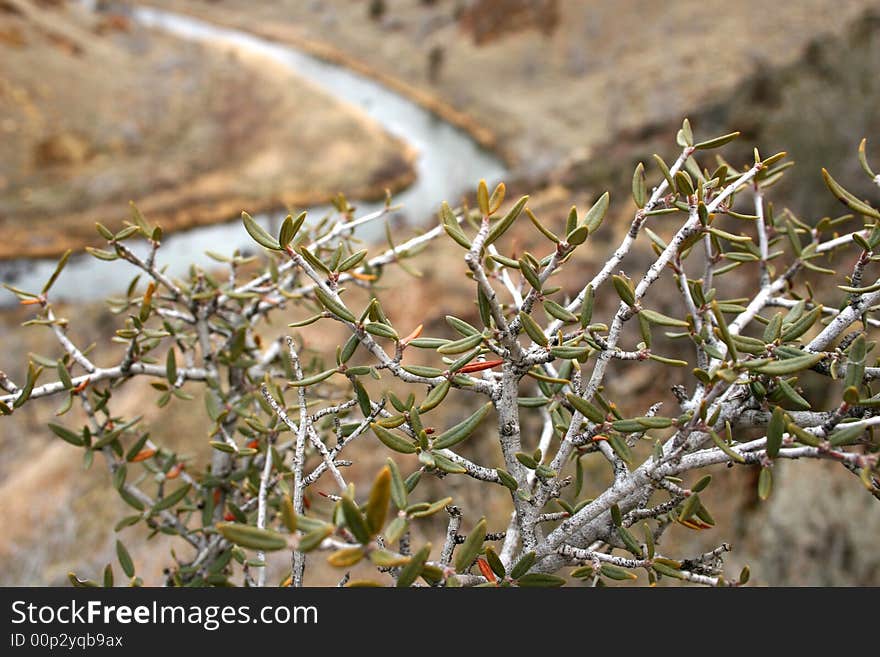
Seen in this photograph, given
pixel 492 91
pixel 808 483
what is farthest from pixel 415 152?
pixel 808 483

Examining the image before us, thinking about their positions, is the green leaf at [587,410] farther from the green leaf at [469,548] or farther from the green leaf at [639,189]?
the green leaf at [639,189]

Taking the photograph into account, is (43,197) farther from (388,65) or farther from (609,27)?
(609,27)

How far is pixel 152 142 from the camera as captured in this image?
97.5 ft

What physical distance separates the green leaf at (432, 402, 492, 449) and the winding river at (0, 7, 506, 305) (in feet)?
44.4

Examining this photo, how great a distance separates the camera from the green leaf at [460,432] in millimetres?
1256

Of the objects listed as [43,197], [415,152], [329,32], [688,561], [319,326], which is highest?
[329,32]

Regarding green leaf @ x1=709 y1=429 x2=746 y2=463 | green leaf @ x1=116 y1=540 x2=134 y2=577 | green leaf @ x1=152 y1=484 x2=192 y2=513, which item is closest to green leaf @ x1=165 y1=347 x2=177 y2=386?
green leaf @ x1=152 y1=484 x2=192 y2=513

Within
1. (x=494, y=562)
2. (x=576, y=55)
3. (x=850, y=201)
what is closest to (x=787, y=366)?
(x=850, y=201)

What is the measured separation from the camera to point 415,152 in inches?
1141

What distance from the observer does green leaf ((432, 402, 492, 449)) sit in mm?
1256

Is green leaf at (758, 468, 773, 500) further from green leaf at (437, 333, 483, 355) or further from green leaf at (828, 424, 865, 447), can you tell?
green leaf at (437, 333, 483, 355)

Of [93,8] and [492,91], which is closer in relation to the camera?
[492,91]

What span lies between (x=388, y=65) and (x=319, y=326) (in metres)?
32.2

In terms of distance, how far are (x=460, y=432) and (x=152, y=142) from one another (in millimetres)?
32968
